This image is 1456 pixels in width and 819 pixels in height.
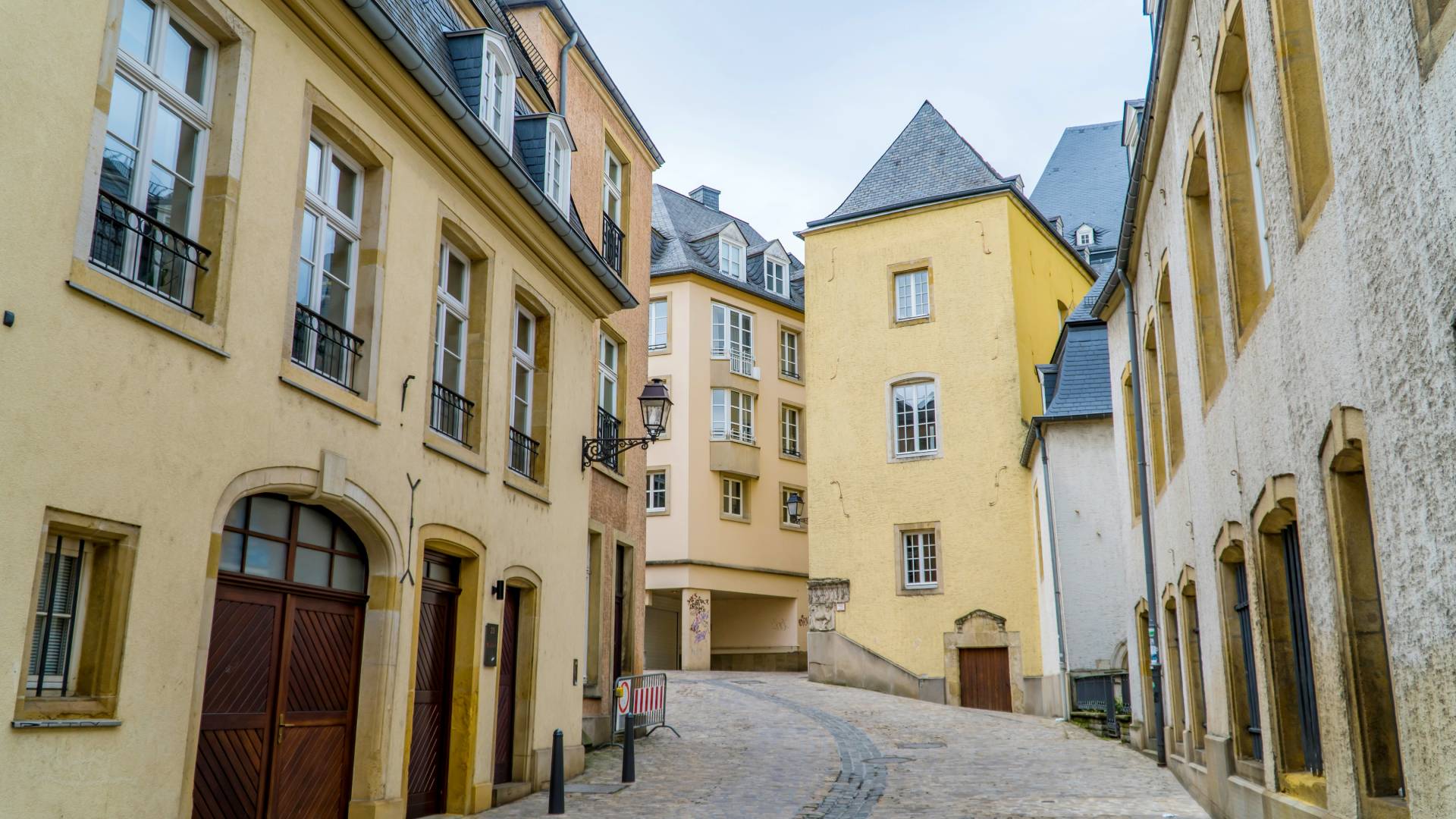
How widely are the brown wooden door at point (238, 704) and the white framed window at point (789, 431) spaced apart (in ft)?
90.8

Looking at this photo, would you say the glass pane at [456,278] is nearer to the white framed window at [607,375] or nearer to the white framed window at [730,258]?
the white framed window at [607,375]

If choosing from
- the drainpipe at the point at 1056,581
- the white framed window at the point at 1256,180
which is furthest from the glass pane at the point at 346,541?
the drainpipe at the point at 1056,581

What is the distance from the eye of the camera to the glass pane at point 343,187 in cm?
896

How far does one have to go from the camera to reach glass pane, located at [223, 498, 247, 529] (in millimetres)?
7688

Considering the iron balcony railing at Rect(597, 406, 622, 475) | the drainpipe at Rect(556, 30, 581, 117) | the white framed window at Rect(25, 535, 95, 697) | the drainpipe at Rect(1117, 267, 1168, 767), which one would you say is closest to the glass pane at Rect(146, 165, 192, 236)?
the white framed window at Rect(25, 535, 95, 697)

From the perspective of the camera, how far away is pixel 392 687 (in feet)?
30.2

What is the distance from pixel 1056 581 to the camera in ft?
70.6

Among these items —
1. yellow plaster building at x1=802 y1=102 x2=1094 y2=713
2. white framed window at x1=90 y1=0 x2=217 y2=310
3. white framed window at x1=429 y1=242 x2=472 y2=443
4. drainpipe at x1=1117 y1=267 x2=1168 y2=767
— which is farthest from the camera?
yellow plaster building at x1=802 y1=102 x2=1094 y2=713

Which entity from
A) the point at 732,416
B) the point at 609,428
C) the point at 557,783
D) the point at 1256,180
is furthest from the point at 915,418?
the point at 1256,180

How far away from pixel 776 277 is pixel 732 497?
7.42 m

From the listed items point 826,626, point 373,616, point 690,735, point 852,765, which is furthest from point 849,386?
point 373,616

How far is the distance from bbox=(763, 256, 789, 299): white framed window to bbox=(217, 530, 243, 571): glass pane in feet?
96.1

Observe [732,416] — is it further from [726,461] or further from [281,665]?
[281,665]

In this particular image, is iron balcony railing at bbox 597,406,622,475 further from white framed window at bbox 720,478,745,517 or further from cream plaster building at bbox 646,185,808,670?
white framed window at bbox 720,478,745,517
